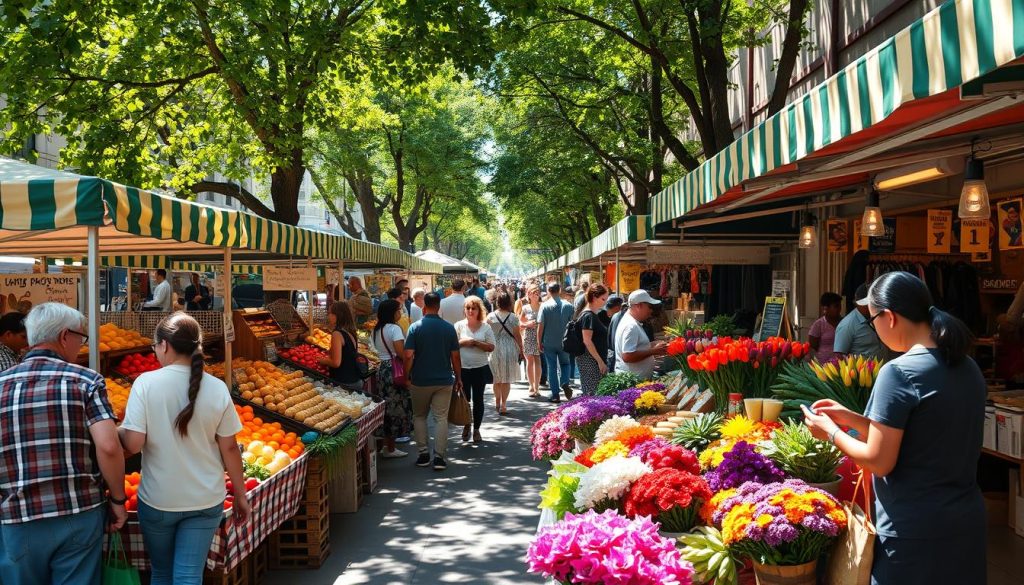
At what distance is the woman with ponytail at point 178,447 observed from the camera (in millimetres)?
3805

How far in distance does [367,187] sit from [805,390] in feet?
98.6

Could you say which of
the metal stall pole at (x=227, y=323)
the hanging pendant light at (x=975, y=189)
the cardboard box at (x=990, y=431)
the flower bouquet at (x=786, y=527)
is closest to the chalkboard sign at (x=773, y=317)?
the cardboard box at (x=990, y=431)

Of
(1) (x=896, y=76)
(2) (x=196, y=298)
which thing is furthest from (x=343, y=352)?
(2) (x=196, y=298)

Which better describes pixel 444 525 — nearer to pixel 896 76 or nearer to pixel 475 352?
pixel 475 352

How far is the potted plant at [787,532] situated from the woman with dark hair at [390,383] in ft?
21.9

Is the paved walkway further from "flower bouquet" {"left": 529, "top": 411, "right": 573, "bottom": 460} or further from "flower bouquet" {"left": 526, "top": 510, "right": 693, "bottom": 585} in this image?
"flower bouquet" {"left": 526, "top": 510, "right": 693, "bottom": 585}

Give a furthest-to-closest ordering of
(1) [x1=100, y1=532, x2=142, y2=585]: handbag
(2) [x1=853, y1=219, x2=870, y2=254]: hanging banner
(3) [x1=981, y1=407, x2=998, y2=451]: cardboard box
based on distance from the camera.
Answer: (2) [x1=853, y1=219, x2=870, y2=254]: hanging banner < (3) [x1=981, y1=407, x2=998, y2=451]: cardboard box < (1) [x1=100, y1=532, x2=142, y2=585]: handbag

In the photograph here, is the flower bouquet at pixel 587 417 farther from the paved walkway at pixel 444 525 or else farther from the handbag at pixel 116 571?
the handbag at pixel 116 571

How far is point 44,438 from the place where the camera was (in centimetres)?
349

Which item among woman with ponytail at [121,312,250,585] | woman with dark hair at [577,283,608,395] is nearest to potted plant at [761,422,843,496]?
woman with ponytail at [121,312,250,585]

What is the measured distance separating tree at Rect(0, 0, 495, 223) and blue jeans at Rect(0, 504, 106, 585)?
25.2 feet

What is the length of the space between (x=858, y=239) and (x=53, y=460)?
9.66 metres

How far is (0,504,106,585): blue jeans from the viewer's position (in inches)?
136

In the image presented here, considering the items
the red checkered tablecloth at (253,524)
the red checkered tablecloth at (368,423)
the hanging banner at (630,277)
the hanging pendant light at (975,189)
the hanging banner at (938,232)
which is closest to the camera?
the red checkered tablecloth at (253,524)
